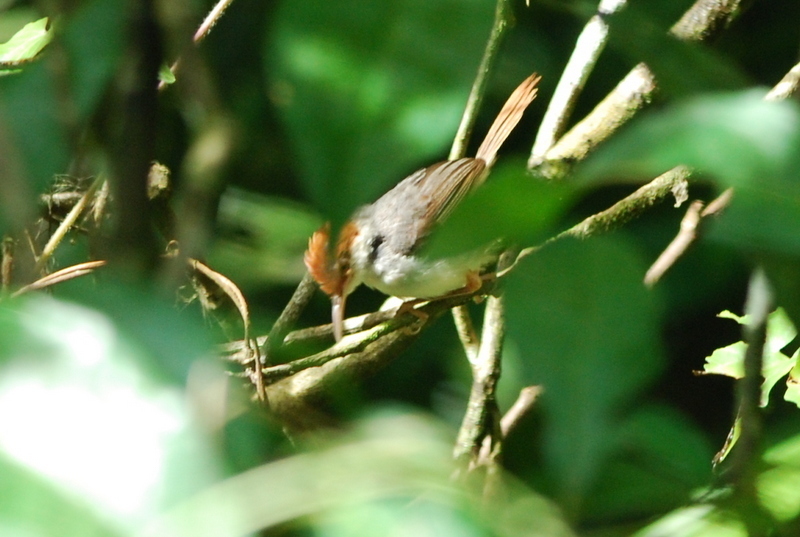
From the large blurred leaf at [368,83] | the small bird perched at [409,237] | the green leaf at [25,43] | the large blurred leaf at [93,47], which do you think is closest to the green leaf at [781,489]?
the large blurred leaf at [368,83]

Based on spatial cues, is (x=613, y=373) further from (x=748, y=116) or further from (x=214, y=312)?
(x=214, y=312)

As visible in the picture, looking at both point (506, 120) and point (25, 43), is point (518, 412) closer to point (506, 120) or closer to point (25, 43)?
point (25, 43)

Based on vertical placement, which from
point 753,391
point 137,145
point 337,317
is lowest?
point 337,317

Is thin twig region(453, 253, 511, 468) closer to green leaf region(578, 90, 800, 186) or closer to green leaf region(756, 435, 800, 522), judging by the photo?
green leaf region(756, 435, 800, 522)

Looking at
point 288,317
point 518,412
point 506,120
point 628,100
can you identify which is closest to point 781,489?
point 518,412

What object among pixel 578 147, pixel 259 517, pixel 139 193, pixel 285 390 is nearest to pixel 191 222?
pixel 139 193

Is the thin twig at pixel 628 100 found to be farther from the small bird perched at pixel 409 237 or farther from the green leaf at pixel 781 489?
the green leaf at pixel 781 489
